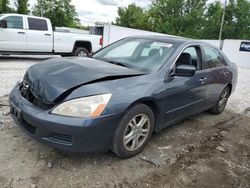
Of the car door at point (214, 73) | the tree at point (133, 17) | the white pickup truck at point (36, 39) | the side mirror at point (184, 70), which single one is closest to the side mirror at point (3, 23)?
the white pickup truck at point (36, 39)

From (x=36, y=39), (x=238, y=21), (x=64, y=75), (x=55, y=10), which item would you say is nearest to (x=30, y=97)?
(x=64, y=75)

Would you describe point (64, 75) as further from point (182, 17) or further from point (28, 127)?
point (182, 17)

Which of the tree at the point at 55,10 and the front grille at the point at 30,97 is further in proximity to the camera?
the tree at the point at 55,10

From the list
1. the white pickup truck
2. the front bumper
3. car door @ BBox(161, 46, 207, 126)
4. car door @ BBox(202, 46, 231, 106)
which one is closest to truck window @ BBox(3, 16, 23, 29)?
the white pickup truck

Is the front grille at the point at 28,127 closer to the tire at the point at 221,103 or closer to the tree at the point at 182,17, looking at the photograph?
the tire at the point at 221,103

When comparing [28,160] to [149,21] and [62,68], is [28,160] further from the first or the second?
[149,21]

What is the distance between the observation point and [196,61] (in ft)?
14.4

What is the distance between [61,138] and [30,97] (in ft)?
2.40

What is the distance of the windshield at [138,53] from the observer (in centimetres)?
369

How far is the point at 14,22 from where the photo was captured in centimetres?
1010

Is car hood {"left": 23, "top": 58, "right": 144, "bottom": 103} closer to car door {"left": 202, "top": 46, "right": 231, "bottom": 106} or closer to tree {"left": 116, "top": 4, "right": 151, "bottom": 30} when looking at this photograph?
car door {"left": 202, "top": 46, "right": 231, "bottom": 106}

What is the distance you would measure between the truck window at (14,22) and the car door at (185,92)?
8.14 meters

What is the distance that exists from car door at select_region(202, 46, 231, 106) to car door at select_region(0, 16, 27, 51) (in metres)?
7.96

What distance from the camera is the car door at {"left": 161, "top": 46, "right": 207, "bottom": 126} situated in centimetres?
359
